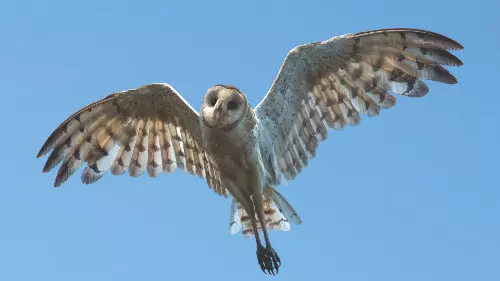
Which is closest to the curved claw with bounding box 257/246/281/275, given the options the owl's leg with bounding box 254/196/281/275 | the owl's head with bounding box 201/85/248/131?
the owl's leg with bounding box 254/196/281/275

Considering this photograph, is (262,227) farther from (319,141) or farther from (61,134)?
(61,134)

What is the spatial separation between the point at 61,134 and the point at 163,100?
4.20 feet

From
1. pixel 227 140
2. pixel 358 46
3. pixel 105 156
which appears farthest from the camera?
pixel 105 156

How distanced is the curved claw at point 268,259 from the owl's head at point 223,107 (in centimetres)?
146

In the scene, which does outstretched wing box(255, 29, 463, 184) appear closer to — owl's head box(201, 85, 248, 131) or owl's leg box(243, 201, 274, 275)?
owl's leg box(243, 201, 274, 275)

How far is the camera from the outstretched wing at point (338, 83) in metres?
9.88

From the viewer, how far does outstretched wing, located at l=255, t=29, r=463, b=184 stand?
9875mm

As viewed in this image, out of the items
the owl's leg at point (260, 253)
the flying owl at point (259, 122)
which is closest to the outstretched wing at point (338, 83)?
the flying owl at point (259, 122)

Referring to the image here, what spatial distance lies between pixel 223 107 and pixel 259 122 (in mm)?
977

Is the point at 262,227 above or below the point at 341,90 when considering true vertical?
below

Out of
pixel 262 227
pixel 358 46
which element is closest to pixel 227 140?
pixel 262 227

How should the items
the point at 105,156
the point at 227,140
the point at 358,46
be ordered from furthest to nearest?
1. the point at 105,156
2. the point at 358,46
3. the point at 227,140

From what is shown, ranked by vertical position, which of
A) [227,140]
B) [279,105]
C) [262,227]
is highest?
[279,105]

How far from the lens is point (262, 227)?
32.3ft
